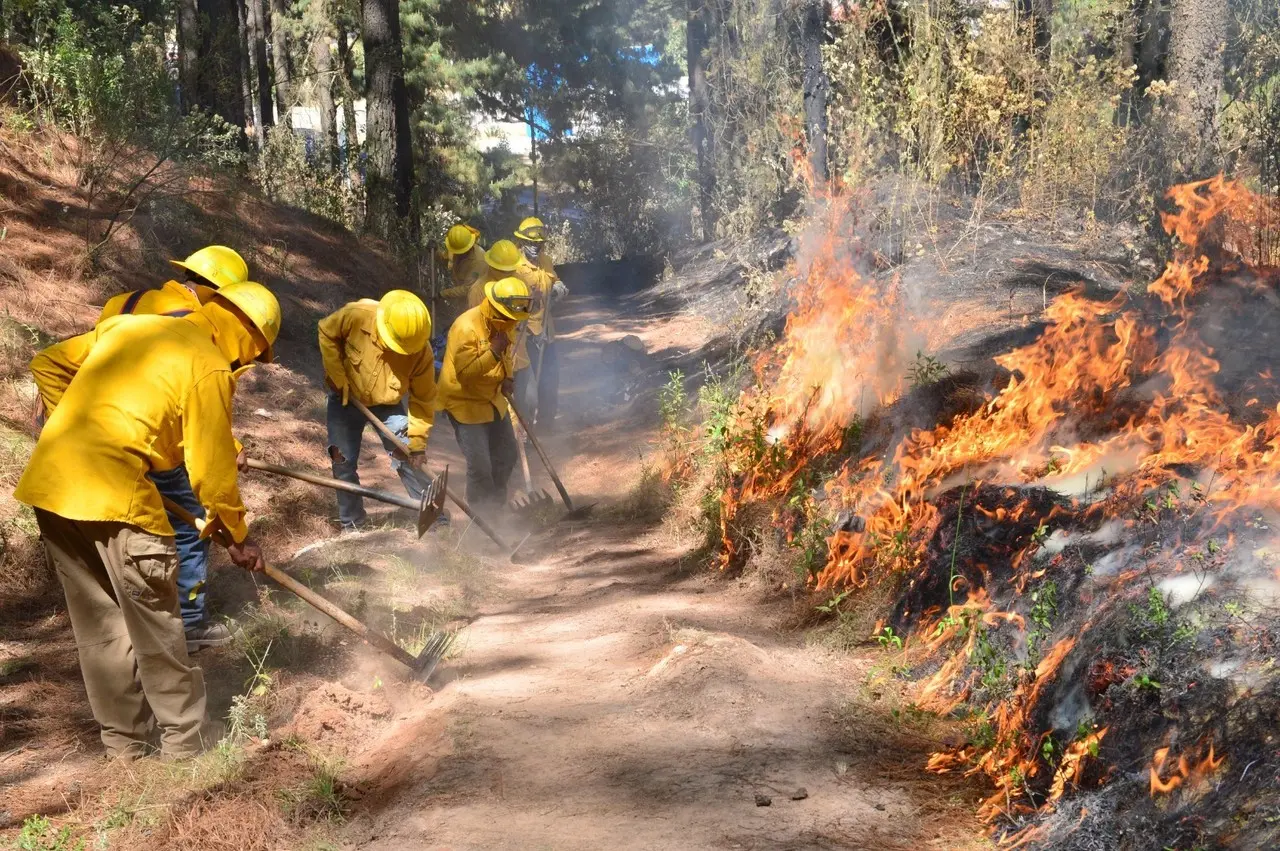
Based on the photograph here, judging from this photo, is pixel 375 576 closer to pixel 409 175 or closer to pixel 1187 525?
pixel 1187 525

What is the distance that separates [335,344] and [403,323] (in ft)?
2.37

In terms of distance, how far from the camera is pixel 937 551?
5.42m

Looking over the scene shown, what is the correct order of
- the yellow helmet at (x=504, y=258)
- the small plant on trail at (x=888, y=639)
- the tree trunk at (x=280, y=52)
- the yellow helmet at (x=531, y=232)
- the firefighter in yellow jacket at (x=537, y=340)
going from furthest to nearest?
the tree trunk at (x=280, y=52), the yellow helmet at (x=531, y=232), the firefighter in yellow jacket at (x=537, y=340), the yellow helmet at (x=504, y=258), the small plant on trail at (x=888, y=639)

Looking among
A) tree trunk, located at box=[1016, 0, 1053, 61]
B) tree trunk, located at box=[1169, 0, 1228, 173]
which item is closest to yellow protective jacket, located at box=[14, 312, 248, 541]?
tree trunk, located at box=[1169, 0, 1228, 173]

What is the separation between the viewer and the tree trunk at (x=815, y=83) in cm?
1253

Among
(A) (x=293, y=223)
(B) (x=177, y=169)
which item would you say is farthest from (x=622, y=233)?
(B) (x=177, y=169)

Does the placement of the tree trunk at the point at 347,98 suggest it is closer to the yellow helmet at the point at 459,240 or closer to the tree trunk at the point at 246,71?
the tree trunk at the point at 246,71

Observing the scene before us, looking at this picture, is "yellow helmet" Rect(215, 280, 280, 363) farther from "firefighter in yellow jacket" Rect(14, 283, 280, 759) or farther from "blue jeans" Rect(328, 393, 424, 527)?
"blue jeans" Rect(328, 393, 424, 527)

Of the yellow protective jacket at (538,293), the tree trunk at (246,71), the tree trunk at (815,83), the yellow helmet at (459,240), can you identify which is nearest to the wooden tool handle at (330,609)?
the yellow protective jacket at (538,293)

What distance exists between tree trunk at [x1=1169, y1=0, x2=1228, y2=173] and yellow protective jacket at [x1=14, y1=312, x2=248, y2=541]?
31.3 ft

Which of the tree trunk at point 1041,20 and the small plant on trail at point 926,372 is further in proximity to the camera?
the tree trunk at point 1041,20

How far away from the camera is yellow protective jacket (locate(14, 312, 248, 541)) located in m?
4.32

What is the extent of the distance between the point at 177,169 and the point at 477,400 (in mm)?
6563

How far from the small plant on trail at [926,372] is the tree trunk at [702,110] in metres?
17.0
